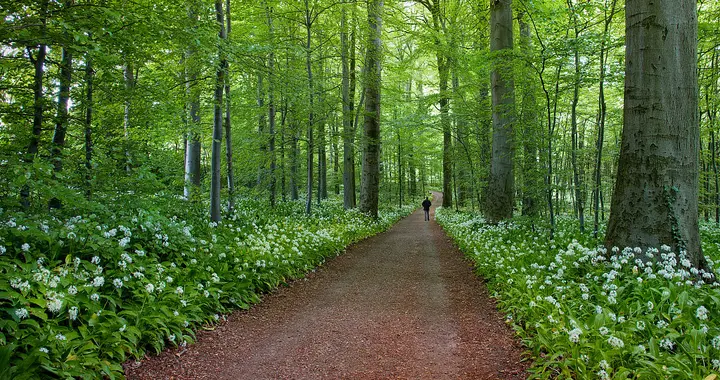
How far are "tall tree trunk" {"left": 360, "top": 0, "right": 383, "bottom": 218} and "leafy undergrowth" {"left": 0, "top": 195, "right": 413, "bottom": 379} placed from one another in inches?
331

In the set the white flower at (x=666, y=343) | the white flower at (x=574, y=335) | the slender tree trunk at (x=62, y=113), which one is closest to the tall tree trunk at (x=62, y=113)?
the slender tree trunk at (x=62, y=113)

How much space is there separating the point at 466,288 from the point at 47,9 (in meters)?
6.76

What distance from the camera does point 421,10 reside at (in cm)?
2181

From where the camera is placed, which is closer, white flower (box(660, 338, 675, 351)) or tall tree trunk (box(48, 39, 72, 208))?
white flower (box(660, 338, 675, 351))

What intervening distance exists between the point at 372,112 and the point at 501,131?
17.2ft

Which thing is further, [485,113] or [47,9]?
[485,113]

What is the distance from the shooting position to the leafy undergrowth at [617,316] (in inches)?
108

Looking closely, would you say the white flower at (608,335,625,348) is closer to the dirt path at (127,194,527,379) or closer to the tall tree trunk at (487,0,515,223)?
the dirt path at (127,194,527,379)

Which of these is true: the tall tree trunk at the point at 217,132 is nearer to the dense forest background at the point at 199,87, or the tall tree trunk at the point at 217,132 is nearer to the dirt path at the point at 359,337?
the dense forest background at the point at 199,87

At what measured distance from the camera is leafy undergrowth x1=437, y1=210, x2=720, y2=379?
275 centimetres

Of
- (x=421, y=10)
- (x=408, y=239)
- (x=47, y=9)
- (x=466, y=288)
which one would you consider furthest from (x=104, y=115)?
(x=421, y=10)

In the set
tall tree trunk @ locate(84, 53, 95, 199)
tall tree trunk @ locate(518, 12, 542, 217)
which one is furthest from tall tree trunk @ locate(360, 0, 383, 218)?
tall tree trunk @ locate(84, 53, 95, 199)

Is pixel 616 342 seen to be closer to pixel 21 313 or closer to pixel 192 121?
pixel 21 313

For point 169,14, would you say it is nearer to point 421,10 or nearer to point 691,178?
point 691,178
